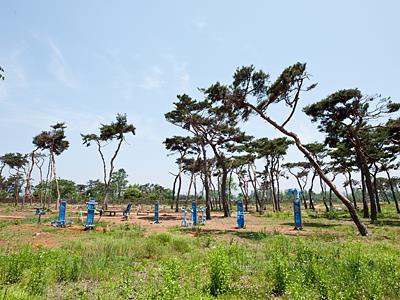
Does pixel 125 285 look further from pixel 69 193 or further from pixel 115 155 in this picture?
pixel 69 193

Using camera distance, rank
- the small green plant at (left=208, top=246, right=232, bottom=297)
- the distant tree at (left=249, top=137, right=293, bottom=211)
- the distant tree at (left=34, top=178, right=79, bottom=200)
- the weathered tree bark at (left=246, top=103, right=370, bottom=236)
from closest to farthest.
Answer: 1. the small green plant at (left=208, top=246, right=232, bottom=297)
2. the weathered tree bark at (left=246, top=103, right=370, bottom=236)
3. the distant tree at (left=249, top=137, right=293, bottom=211)
4. the distant tree at (left=34, top=178, right=79, bottom=200)

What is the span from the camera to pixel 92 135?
105 ft

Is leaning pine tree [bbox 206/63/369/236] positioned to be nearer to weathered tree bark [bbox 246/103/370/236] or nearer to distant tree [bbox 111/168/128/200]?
weathered tree bark [bbox 246/103/370/236]

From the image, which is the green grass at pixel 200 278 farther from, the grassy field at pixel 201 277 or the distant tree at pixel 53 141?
the distant tree at pixel 53 141

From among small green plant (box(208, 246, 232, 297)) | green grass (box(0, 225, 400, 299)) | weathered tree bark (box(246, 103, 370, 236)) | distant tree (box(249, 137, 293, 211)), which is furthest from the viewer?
distant tree (box(249, 137, 293, 211))

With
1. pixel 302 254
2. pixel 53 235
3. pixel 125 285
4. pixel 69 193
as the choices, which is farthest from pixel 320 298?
pixel 69 193

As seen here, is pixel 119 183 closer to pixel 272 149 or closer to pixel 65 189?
pixel 65 189

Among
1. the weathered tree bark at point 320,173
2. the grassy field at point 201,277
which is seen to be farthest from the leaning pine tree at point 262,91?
the grassy field at point 201,277

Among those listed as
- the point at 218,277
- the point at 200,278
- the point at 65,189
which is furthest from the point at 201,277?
the point at 65,189

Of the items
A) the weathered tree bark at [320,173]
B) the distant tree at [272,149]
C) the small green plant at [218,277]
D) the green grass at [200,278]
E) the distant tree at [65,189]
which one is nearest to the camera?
the green grass at [200,278]

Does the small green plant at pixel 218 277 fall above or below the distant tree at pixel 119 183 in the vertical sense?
below

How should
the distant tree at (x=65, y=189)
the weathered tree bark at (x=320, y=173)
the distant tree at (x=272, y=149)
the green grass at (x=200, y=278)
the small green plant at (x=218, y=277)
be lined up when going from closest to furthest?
the green grass at (x=200, y=278) → the small green plant at (x=218, y=277) → the weathered tree bark at (x=320, y=173) → the distant tree at (x=272, y=149) → the distant tree at (x=65, y=189)

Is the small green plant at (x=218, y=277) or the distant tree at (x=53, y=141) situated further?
the distant tree at (x=53, y=141)

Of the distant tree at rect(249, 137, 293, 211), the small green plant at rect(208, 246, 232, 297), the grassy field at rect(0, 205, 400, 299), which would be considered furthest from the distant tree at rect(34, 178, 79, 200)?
the small green plant at rect(208, 246, 232, 297)
